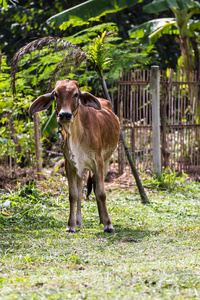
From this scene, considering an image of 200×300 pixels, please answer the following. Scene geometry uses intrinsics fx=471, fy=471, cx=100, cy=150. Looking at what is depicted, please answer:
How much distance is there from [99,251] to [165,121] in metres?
6.05

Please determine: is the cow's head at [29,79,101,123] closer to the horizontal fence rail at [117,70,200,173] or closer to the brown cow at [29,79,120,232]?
the brown cow at [29,79,120,232]

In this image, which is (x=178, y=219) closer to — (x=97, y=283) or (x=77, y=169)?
(x=77, y=169)

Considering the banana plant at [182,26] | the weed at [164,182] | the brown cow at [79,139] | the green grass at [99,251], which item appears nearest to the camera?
Answer: the green grass at [99,251]

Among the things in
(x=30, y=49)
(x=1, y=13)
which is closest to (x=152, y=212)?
(x=30, y=49)

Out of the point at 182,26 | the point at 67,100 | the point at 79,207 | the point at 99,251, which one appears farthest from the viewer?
the point at 182,26

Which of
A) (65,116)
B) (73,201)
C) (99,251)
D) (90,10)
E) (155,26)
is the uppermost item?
(90,10)

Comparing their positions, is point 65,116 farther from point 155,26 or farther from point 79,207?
point 155,26

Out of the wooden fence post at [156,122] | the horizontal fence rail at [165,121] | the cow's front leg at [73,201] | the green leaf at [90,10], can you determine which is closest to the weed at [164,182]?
the wooden fence post at [156,122]

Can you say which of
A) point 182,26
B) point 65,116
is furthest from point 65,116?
point 182,26

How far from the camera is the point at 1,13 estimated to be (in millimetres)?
16688

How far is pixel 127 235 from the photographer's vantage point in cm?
558

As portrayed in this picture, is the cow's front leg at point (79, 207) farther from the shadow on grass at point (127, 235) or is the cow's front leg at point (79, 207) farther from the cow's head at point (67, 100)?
the cow's head at point (67, 100)

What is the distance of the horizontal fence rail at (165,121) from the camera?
10.3 meters

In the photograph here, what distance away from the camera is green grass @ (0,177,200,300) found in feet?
11.0
